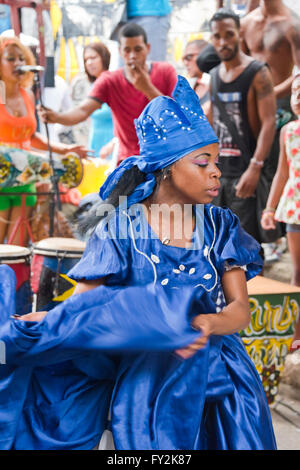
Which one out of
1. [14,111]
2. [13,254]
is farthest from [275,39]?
[13,254]

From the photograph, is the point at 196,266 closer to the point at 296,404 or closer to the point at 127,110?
the point at 296,404

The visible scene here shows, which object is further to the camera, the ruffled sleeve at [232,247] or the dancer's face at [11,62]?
the dancer's face at [11,62]

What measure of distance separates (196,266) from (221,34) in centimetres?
275

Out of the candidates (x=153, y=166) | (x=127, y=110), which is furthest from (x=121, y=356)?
(x=127, y=110)

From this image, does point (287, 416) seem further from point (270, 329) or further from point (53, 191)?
point (53, 191)

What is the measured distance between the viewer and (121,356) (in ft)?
5.18

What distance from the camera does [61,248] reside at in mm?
3814

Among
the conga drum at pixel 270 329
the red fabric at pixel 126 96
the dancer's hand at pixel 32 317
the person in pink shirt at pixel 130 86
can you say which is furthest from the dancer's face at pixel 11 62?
the dancer's hand at pixel 32 317

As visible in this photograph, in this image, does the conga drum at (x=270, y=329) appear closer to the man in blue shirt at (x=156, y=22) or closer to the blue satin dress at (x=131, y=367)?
the blue satin dress at (x=131, y=367)

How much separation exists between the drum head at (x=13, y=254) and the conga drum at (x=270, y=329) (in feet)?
4.39

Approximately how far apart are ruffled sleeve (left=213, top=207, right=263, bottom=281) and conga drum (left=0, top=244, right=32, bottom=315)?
197 centimetres

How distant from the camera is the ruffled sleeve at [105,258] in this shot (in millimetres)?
1686

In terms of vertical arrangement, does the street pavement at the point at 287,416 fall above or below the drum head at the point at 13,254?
below

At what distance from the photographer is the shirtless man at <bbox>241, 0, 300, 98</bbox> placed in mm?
3971
